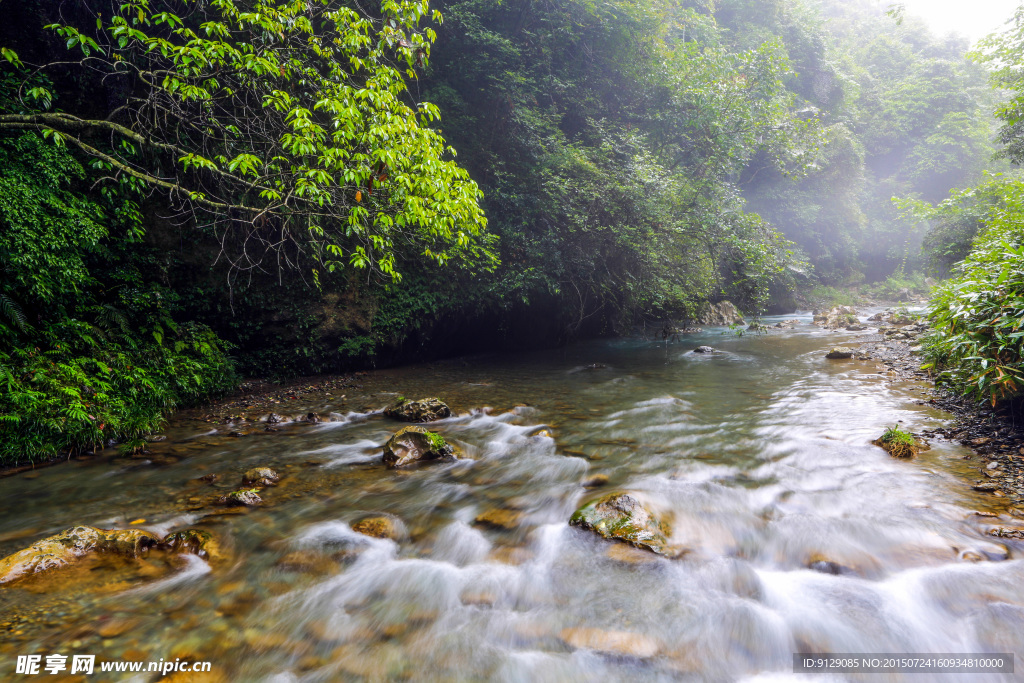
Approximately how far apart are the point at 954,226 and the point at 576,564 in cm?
2594

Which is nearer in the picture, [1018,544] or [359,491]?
[1018,544]

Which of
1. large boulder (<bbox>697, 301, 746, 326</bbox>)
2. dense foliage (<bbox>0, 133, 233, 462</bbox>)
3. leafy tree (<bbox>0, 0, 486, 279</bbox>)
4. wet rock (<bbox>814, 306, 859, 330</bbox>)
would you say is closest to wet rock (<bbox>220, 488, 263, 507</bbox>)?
dense foliage (<bbox>0, 133, 233, 462</bbox>)

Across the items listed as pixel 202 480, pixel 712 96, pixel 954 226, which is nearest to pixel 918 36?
pixel 954 226

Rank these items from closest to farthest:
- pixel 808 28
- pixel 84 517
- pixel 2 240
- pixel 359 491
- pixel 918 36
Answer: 1. pixel 84 517
2. pixel 359 491
3. pixel 2 240
4. pixel 808 28
5. pixel 918 36

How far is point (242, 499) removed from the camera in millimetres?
4230

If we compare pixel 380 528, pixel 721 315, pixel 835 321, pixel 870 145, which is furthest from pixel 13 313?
pixel 870 145

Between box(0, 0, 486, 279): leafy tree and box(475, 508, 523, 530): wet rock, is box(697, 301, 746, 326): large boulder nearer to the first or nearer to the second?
box(0, 0, 486, 279): leafy tree

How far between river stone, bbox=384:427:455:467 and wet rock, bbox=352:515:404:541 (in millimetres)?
1308

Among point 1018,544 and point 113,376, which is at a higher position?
point 113,376

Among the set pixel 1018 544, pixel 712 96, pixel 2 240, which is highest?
pixel 712 96

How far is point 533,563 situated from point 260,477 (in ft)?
10.0

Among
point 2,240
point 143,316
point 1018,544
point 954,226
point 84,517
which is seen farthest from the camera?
point 954,226

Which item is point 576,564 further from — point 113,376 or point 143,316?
point 143,316

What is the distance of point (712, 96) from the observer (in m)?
14.1
